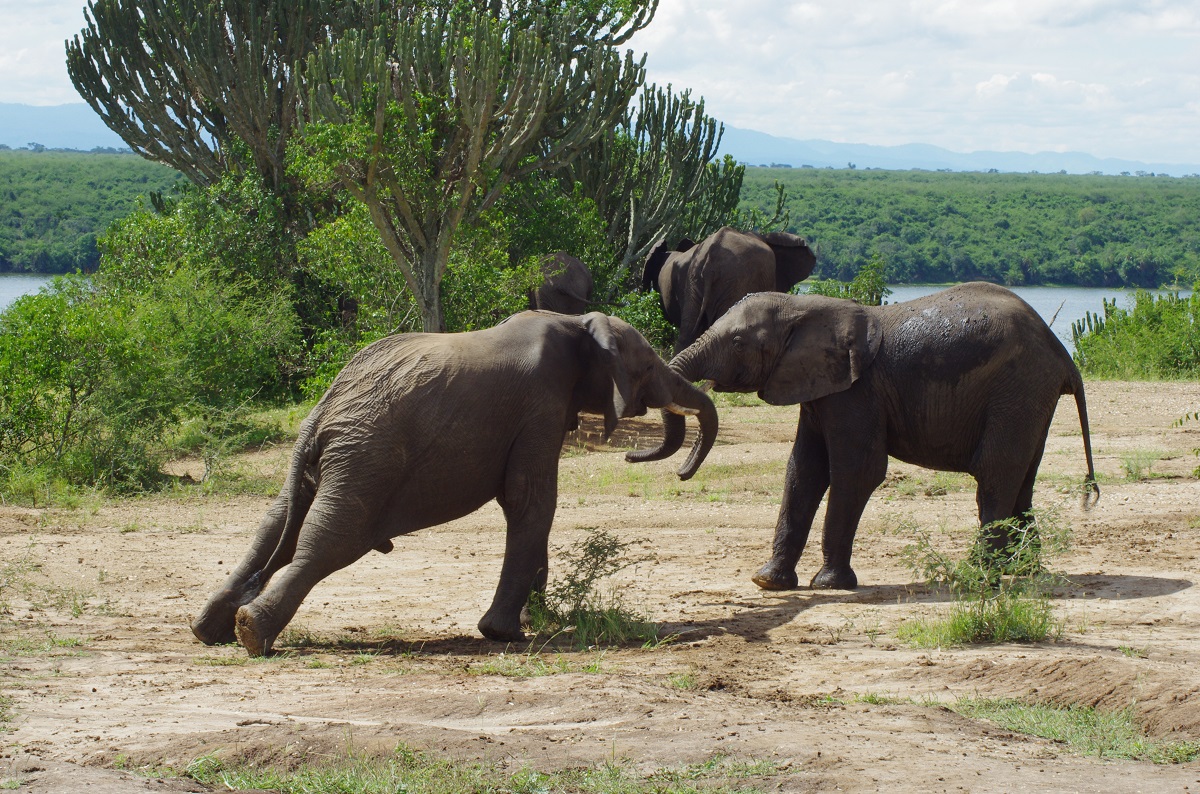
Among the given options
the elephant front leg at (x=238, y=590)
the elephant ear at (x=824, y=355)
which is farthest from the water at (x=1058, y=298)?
the elephant front leg at (x=238, y=590)

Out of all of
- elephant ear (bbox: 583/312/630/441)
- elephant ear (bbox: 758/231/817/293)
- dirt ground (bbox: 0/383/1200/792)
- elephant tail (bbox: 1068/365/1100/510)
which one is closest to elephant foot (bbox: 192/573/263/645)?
dirt ground (bbox: 0/383/1200/792)

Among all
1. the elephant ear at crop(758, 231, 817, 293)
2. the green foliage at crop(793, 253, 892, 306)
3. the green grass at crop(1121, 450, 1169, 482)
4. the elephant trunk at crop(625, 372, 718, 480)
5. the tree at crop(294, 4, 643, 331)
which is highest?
the tree at crop(294, 4, 643, 331)

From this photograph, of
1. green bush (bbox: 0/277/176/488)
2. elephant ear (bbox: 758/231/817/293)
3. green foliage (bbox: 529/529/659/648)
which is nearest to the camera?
green foliage (bbox: 529/529/659/648)

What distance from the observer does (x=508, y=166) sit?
1956 cm

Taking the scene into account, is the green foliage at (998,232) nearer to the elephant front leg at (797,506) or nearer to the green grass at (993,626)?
the elephant front leg at (797,506)

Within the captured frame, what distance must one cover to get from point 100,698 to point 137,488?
806cm

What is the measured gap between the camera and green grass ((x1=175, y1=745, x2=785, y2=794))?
5004 millimetres

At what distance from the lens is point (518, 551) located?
784 cm

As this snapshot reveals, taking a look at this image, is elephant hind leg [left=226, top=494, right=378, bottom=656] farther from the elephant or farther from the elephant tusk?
the elephant tusk

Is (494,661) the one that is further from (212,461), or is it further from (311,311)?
(311,311)

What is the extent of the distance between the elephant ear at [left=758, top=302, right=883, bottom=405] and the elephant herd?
13 mm

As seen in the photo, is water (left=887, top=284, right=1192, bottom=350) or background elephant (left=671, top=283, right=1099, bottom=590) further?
water (left=887, top=284, right=1192, bottom=350)

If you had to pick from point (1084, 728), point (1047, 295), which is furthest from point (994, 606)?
point (1047, 295)

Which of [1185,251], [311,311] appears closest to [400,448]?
[311,311]
